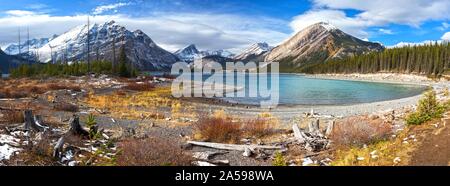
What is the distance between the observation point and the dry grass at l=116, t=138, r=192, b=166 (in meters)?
12.2

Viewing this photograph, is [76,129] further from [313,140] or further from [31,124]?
[313,140]

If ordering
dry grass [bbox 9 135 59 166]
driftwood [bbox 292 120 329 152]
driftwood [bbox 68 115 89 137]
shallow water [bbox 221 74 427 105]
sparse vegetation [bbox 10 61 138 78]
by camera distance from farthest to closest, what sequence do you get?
sparse vegetation [bbox 10 61 138 78], shallow water [bbox 221 74 427 105], driftwood [bbox 68 115 89 137], driftwood [bbox 292 120 329 152], dry grass [bbox 9 135 59 166]

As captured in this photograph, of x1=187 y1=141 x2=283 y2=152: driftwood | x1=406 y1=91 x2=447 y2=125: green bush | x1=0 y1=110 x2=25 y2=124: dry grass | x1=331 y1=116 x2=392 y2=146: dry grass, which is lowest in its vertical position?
x1=187 y1=141 x2=283 y2=152: driftwood

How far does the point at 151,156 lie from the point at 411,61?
16120cm

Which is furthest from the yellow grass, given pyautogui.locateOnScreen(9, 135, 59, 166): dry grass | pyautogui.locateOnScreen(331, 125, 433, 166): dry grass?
pyautogui.locateOnScreen(9, 135, 59, 166): dry grass

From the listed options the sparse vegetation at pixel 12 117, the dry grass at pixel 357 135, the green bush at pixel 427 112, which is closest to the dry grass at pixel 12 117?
the sparse vegetation at pixel 12 117

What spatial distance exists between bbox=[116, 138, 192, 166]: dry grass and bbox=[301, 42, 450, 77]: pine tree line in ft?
461

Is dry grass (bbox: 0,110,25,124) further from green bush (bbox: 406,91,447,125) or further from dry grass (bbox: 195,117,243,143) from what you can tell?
green bush (bbox: 406,91,447,125)

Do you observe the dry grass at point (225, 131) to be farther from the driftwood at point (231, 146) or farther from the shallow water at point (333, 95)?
the shallow water at point (333, 95)
